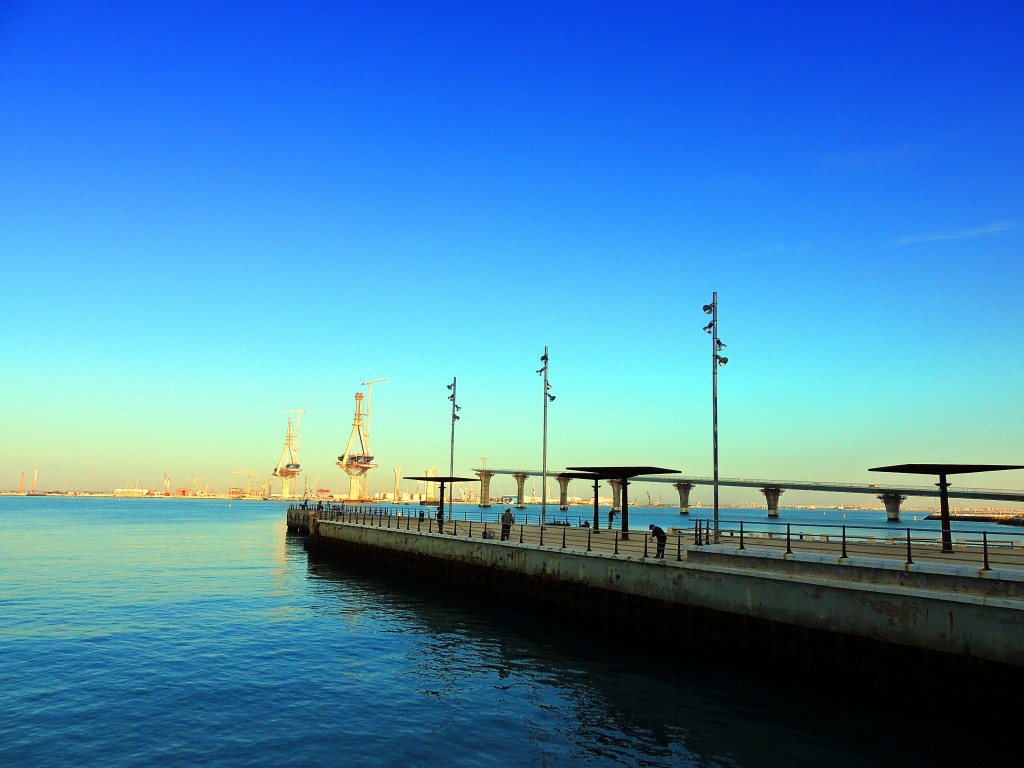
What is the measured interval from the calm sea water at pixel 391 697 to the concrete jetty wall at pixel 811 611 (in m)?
0.93

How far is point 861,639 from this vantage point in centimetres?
2147

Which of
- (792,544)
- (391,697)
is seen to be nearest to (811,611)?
(792,544)

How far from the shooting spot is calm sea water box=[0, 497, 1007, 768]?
1661cm

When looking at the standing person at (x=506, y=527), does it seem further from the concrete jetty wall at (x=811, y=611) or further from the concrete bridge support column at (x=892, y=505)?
the concrete bridge support column at (x=892, y=505)

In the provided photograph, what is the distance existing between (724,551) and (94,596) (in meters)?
34.8

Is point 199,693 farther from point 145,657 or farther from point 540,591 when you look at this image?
point 540,591

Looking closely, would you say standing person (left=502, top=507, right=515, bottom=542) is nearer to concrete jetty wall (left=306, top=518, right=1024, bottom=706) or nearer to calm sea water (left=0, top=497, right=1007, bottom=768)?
calm sea water (left=0, top=497, right=1007, bottom=768)

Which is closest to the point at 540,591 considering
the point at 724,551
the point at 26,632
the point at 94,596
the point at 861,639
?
the point at 724,551

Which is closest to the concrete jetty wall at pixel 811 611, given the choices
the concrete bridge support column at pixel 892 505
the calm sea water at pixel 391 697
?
A: the calm sea water at pixel 391 697

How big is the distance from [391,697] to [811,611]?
14.2 m

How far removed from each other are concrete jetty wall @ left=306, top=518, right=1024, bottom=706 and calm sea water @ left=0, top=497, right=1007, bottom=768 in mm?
931

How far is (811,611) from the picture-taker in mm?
22922

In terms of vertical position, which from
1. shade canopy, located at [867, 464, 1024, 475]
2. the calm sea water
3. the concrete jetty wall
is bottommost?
the calm sea water

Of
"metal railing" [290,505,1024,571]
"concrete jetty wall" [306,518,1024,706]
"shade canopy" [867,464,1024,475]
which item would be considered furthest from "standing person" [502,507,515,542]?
"shade canopy" [867,464,1024,475]
